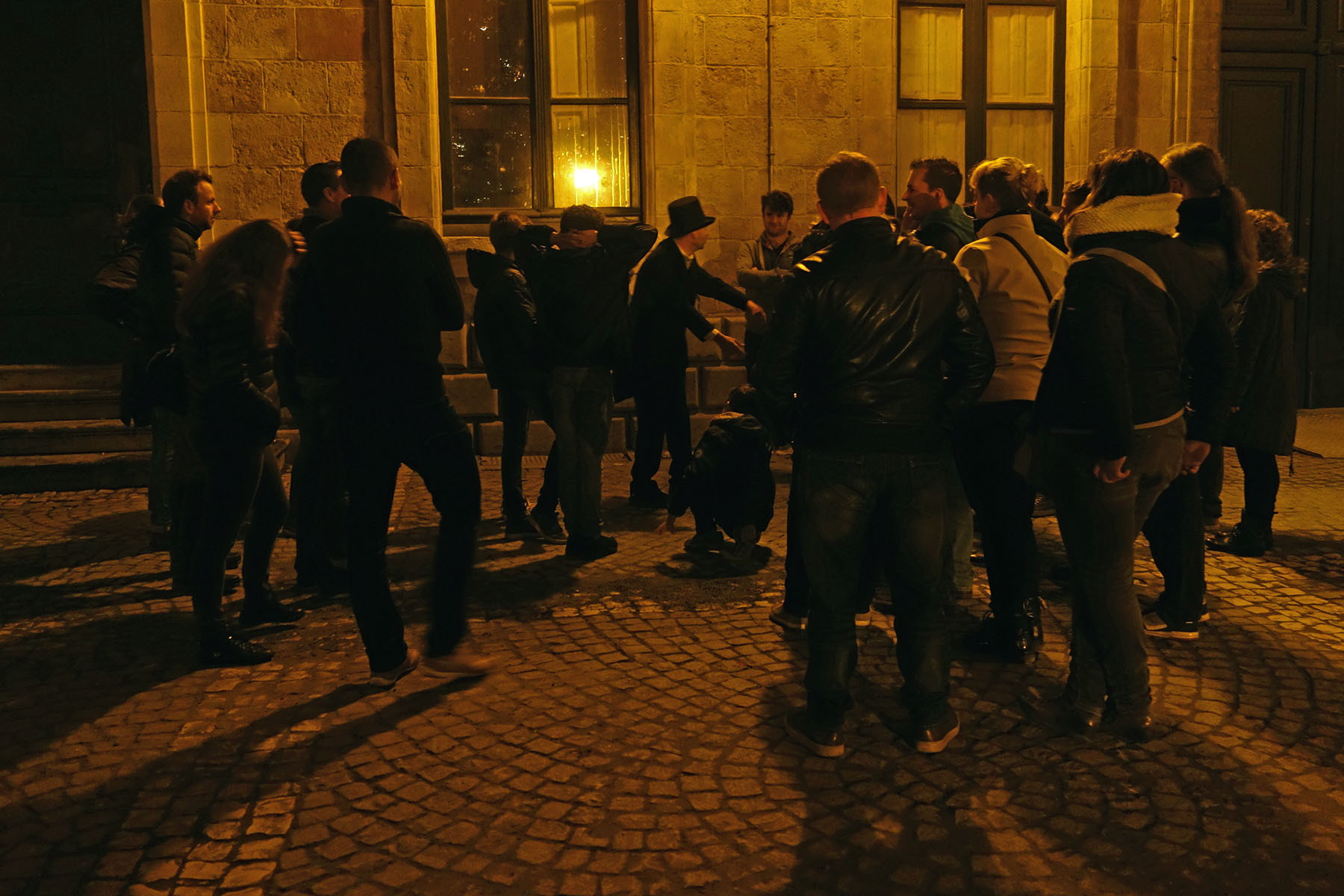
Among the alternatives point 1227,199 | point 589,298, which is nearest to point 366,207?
point 589,298

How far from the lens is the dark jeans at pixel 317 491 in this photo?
600 centimetres

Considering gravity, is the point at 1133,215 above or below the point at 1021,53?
below

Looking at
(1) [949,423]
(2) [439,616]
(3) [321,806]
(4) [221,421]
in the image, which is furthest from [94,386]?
(1) [949,423]

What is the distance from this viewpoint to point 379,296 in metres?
4.59

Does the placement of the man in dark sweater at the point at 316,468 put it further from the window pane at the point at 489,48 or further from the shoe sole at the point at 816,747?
the window pane at the point at 489,48

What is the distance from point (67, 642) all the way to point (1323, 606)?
18.0 feet

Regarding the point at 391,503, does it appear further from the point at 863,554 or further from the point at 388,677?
the point at 863,554

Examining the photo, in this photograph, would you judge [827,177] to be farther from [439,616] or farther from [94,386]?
[94,386]

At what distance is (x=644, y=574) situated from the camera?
6.49m

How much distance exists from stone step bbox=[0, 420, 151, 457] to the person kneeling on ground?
4.69m

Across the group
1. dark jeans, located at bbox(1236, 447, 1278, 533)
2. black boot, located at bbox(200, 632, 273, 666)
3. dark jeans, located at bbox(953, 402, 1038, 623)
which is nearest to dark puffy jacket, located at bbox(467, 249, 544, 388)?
black boot, located at bbox(200, 632, 273, 666)

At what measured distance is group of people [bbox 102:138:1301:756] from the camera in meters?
4.05

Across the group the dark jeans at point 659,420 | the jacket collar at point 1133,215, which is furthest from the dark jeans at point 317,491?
the jacket collar at point 1133,215

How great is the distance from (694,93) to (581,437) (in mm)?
4729
